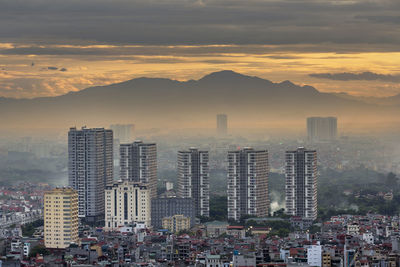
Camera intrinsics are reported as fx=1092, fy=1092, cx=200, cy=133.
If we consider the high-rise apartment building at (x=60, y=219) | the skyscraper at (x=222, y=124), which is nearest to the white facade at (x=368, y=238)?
the high-rise apartment building at (x=60, y=219)

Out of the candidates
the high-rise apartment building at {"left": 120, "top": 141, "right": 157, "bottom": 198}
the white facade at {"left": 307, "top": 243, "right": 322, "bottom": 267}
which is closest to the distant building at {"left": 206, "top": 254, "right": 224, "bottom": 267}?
the white facade at {"left": 307, "top": 243, "right": 322, "bottom": 267}

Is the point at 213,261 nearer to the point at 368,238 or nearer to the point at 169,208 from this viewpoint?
the point at 368,238

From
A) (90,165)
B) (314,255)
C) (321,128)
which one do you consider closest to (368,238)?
(314,255)

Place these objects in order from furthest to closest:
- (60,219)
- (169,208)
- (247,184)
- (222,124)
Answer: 1. (222,124)
2. (247,184)
3. (169,208)
4. (60,219)

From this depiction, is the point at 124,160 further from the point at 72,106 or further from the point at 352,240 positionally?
the point at 72,106

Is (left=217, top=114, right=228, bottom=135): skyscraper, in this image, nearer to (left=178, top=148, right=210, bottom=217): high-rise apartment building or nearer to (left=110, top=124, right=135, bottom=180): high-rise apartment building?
(left=110, top=124, right=135, bottom=180): high-rise apartment building

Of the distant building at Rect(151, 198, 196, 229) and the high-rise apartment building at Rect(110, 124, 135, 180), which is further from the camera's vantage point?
the high-rise apartment building at Rect(110, 124, 135, 180)
